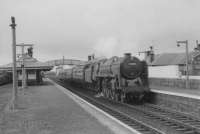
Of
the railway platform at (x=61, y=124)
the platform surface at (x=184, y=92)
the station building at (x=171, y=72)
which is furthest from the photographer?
the station building at (x=171, y=72)

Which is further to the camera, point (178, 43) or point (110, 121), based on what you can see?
point (178, 43)

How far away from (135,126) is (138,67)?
8850 millimetres

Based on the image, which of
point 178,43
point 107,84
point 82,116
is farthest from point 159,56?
point 82,116

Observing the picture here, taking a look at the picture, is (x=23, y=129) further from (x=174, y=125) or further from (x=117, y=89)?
(x=117, y=89)

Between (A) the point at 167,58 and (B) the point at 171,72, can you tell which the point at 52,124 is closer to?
(B) the point at 171,72

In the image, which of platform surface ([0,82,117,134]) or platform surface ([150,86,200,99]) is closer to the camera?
platform surface ([0,82,117,134])

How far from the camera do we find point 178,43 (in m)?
30.2

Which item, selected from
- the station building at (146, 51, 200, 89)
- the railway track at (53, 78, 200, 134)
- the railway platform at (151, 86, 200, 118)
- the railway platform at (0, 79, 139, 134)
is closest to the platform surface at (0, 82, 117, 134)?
the railway platform at (0, 79, 139, 134)

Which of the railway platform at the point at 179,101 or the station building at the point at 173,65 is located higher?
the station building at the point at 173,65

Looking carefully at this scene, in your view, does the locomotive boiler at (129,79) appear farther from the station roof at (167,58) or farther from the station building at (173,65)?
the station roof at (167,58)

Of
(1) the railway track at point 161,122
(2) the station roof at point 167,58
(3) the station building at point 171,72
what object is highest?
(2) the station roof at point 167,58

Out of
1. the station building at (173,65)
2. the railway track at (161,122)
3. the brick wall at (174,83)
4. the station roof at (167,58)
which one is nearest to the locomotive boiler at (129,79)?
the railway track at (161,122)

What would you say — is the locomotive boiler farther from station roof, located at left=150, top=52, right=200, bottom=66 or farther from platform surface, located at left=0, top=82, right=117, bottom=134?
station roof, located at left=150, top=52, right=200, bottom=66

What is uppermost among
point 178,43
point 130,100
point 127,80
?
point 178,43
